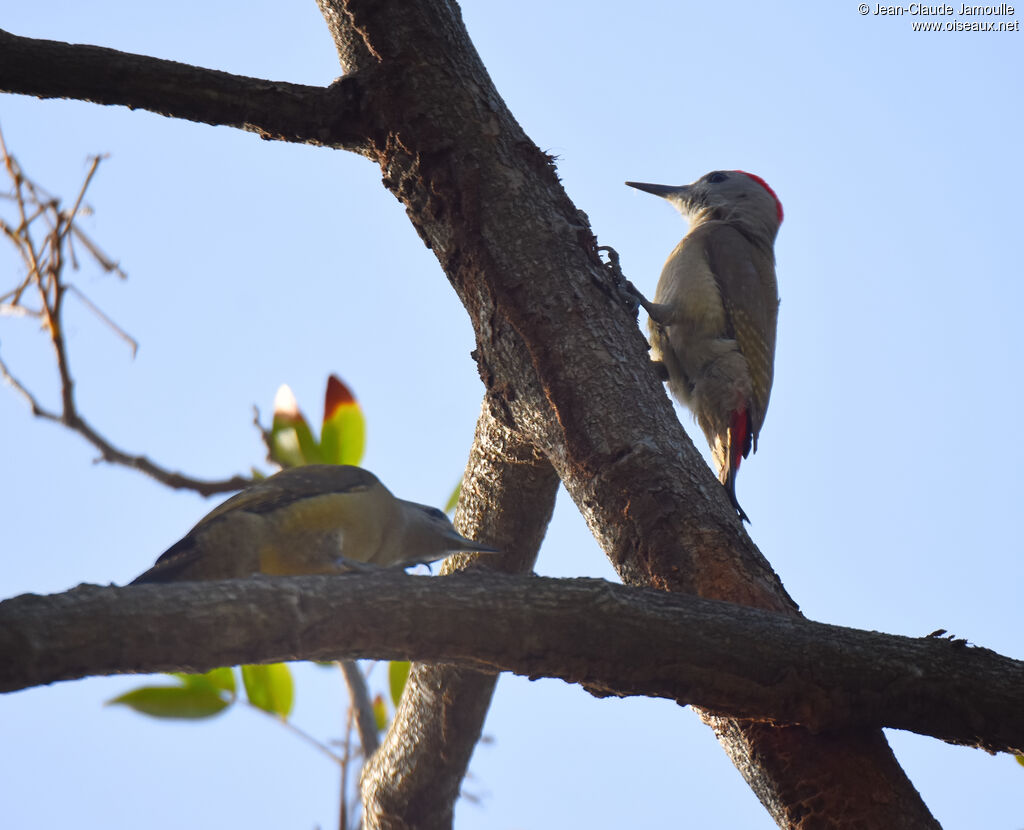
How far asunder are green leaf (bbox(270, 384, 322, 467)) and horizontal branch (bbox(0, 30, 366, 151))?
92cm

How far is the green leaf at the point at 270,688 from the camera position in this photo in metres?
3.51

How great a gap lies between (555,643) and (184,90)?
1.99 m

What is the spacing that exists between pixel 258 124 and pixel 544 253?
97cm

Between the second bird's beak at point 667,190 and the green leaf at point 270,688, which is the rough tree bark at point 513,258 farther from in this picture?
the second bird's beak at point 667,190

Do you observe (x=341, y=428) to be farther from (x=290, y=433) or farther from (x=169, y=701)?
(x=169, y=701)

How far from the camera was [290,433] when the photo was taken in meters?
3.64

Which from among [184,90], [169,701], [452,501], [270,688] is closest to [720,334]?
[452,501]

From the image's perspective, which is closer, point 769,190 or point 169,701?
point 169,701

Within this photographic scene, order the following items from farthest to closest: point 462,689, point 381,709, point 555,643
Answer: point 381,709
point 462,689
point 555,643

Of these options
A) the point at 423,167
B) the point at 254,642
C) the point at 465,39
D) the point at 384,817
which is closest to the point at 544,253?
the point at 423,167

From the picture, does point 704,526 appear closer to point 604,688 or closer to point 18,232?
point 604,688

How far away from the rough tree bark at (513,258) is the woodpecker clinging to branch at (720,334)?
63.3 inches

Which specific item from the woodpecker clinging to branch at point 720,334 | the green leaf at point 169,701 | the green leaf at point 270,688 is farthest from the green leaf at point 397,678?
the woodpecker clinging to branch at point 720,334

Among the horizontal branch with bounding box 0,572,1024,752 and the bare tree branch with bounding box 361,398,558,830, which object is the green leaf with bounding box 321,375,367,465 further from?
the horizontal branch with bounding box 0,572,1024,752
